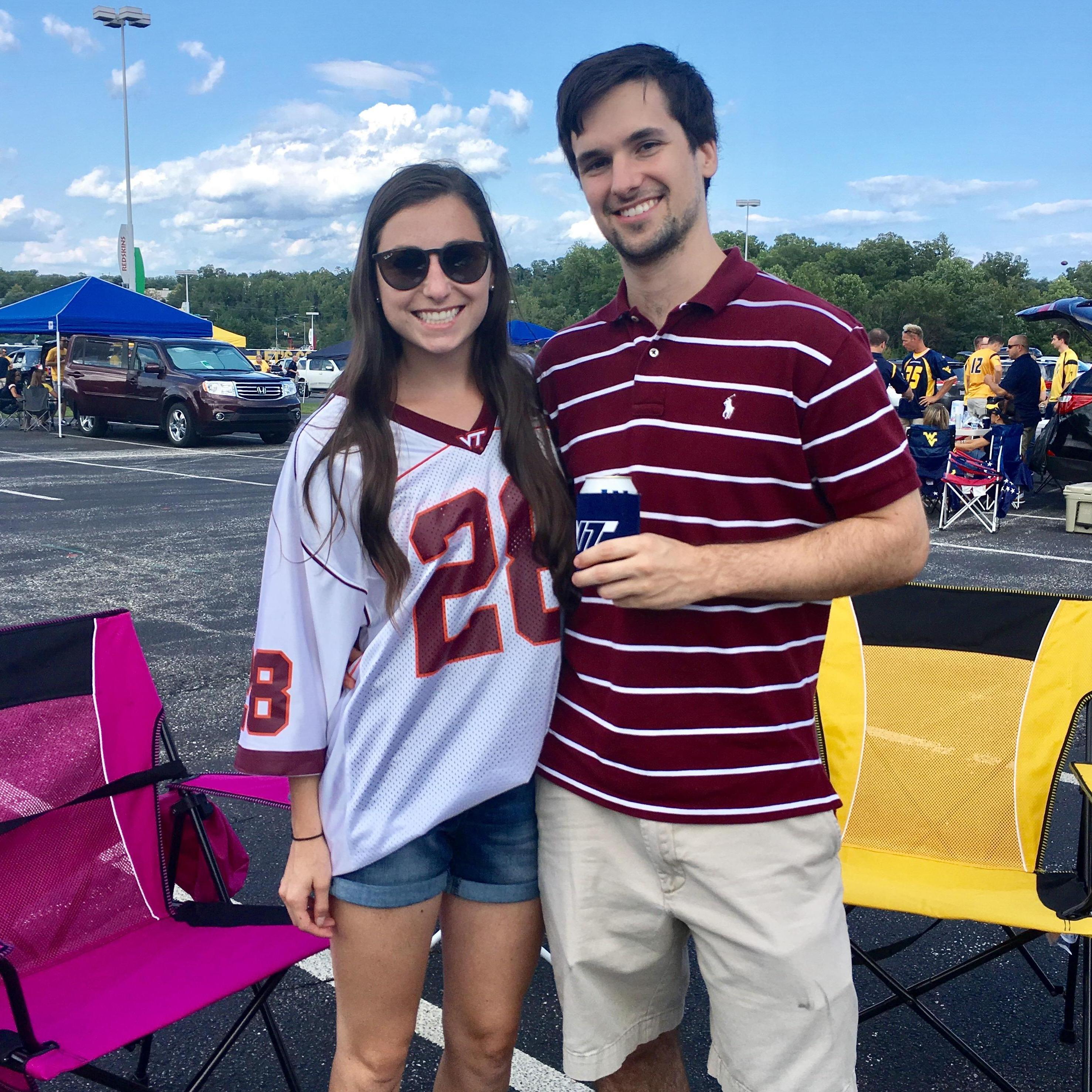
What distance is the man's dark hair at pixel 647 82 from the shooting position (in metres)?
1.78

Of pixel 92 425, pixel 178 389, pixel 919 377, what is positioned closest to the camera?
pixel 919 377

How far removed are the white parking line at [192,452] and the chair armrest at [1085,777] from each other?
14.0 m

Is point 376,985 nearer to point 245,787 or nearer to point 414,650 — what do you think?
point 414,650

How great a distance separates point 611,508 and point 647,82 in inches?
29.3

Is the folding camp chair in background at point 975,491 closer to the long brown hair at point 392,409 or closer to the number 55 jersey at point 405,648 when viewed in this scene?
the long brown hair at point 392,409

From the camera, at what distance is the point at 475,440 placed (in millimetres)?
1760

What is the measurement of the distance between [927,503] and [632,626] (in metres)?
10.4

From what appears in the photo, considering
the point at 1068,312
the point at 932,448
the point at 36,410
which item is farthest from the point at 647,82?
the point at 36,410

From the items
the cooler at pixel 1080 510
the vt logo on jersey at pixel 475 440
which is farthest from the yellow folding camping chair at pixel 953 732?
the cooler at pixel 1080 510

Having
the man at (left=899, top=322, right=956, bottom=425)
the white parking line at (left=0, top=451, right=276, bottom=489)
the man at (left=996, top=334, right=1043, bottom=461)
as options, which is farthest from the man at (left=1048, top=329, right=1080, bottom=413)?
the white parking line at (left=0, top=451, right=276, bottom=489)

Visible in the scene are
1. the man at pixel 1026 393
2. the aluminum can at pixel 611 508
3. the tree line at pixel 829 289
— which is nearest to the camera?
the aluminum can at pixel 611 508

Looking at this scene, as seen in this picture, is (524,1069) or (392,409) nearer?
(392,409)

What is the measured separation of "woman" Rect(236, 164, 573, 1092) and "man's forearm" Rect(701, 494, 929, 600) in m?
0.28

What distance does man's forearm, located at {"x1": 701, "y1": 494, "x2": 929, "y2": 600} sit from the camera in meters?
1.61
